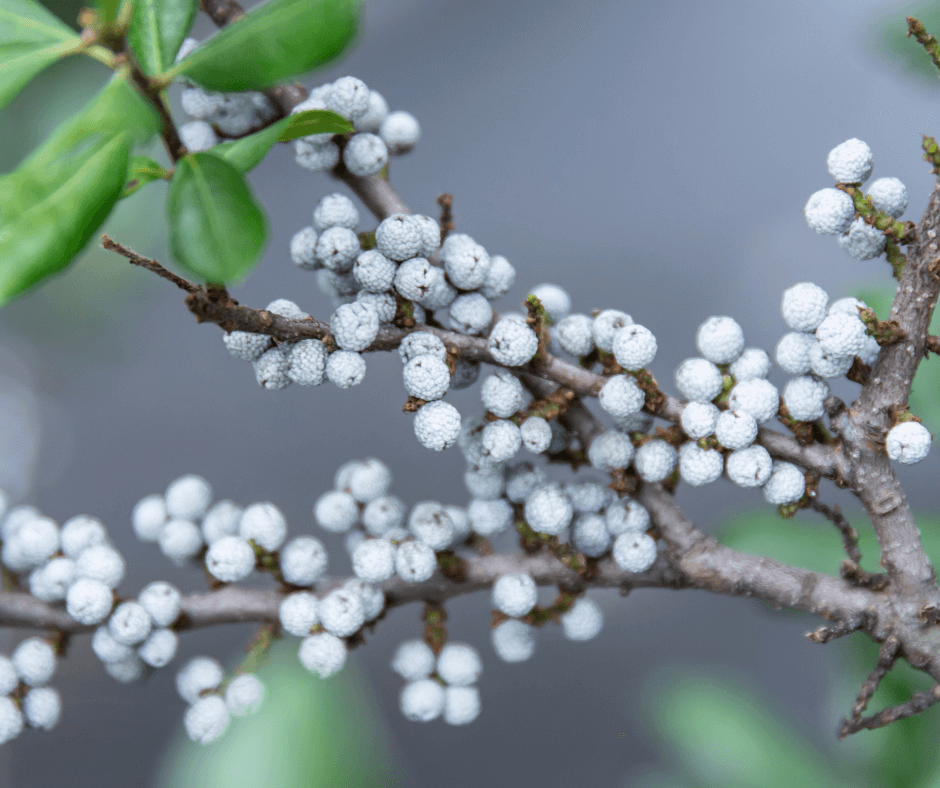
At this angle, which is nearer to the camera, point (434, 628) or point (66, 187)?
point (66, 187)

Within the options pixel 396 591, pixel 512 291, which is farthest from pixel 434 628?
pixel 512 291

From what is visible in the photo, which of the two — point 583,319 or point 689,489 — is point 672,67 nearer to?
point 689,489

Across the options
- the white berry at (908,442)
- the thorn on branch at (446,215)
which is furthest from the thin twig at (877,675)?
the thorn on branch at (446,215)

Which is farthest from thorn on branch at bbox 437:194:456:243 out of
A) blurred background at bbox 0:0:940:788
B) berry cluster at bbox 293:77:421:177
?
blurred background at bbox 0:0:940:788

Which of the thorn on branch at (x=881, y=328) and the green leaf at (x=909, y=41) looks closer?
the thorn on branch at (x=881, y=328)

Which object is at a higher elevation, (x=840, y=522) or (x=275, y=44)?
(x=275, y=44)

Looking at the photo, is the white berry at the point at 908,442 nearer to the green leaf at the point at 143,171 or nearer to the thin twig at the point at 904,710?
the thin twig at the point at 904,710

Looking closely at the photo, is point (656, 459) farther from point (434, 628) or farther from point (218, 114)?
point (218, 114)
